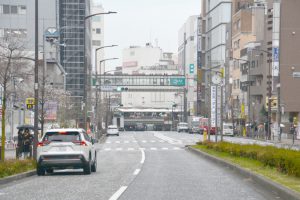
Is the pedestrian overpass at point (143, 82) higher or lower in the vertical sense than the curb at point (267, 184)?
higher

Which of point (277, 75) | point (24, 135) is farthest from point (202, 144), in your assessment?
point (277, 75)

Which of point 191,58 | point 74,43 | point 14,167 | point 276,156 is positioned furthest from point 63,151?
point 191,58

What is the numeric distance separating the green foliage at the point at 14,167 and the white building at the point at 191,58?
14224 centimetres

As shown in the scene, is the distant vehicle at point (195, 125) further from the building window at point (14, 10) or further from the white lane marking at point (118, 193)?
the white lane marking at point (118, 193)

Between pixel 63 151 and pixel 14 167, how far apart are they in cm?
175

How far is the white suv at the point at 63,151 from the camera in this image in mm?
25234

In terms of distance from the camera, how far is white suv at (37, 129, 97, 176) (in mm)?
25234

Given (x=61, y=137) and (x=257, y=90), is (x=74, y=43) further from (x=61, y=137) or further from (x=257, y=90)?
(x=61, y=137)

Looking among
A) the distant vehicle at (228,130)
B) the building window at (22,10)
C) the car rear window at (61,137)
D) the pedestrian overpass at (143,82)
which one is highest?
the building window at (22,10)

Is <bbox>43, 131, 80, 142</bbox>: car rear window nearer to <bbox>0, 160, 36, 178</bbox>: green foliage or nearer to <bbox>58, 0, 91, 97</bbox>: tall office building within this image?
<bbox>0, 160, 36, 178</bbox>: green foliage

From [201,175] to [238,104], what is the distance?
328 feet

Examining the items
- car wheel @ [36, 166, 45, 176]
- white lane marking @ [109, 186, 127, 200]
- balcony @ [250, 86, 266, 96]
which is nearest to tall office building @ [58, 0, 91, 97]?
balcony @ [250, 86, 266, 96]

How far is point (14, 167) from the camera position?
24.6 meters

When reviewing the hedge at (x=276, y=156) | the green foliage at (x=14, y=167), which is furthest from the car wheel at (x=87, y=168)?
the hedge at (x=276, y=156)
